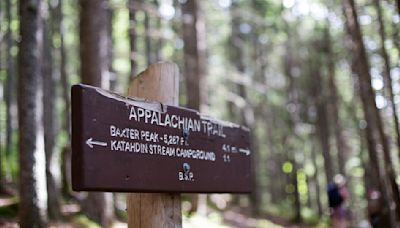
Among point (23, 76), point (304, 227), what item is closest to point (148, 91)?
point (23, 76)

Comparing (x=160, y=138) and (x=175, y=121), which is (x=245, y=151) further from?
(x=160, y=138)

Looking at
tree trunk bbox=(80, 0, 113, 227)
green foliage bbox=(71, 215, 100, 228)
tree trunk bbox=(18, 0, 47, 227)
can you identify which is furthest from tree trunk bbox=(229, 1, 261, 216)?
tree trunk bbox=(18, 0, 47, 227)

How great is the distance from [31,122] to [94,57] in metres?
3.62

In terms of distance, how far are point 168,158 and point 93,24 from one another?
313 inches

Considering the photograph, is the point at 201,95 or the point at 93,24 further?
the point at 201,95

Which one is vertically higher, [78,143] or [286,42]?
[286,42]

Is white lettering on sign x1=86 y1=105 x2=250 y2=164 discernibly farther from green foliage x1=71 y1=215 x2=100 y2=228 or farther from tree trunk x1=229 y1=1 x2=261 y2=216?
tree trunk x1=229 y1=1 x2=261 y2=216

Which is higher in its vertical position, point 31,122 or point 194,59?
point 194,59

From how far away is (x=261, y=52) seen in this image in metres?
32.9

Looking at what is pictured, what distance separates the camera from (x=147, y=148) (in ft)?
13.3

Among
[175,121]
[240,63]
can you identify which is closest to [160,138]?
[175,121]

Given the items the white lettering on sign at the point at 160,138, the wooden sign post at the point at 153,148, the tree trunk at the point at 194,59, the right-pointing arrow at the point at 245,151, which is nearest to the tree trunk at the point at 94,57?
the tree trunk at the point at 194,59

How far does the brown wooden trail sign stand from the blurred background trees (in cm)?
386

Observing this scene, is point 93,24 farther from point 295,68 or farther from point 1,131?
point 1,131
